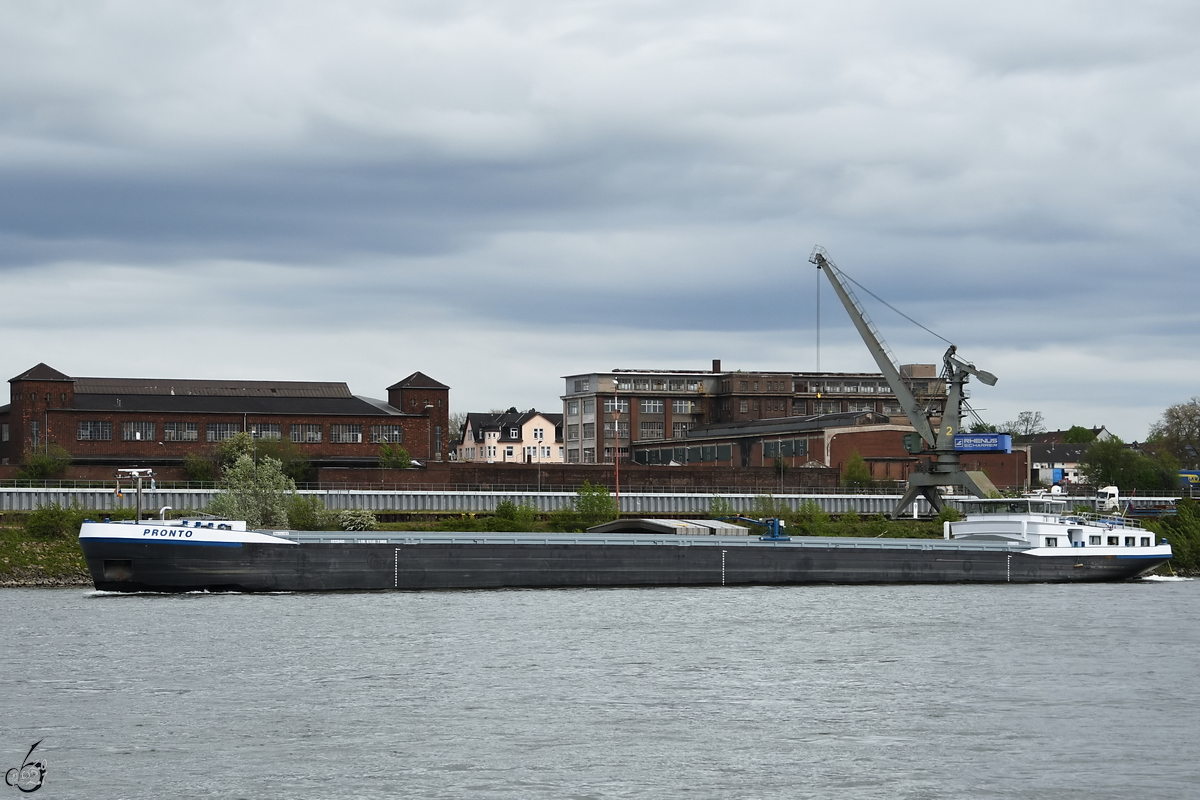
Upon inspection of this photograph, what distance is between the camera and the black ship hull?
2413 inches

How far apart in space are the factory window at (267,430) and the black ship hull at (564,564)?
2541 inches

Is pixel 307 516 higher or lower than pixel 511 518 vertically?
higher

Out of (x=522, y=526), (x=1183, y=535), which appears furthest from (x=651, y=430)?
(x=1183, y=535)

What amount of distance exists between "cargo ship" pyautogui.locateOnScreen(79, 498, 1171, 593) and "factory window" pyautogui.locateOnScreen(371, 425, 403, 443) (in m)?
54.3

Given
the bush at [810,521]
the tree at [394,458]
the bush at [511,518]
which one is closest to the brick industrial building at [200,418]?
the tree at [394,458]

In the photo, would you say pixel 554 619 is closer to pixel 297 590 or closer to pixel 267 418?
pixel 297 590

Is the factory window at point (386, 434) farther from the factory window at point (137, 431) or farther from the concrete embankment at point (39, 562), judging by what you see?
the concrete embankment at point (39, 562)

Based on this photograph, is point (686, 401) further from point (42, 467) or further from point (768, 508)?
point (42, 467)

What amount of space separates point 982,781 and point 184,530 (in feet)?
143

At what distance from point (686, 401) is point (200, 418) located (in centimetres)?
6969

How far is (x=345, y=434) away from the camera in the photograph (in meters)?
132

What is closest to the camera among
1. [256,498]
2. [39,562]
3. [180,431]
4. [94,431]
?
[39,562]

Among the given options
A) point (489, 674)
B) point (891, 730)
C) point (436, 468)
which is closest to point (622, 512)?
point (436, 468)

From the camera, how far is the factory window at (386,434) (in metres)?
133
